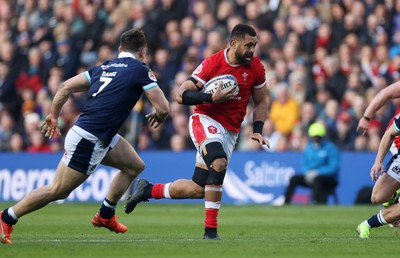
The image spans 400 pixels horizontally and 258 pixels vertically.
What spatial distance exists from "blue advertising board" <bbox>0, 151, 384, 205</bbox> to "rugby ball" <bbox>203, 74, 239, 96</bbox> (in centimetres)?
1014

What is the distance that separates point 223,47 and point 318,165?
4232mm

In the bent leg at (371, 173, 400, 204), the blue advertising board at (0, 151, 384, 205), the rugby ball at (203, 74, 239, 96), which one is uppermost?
the rugby ball at (203, 74, 239, 96)

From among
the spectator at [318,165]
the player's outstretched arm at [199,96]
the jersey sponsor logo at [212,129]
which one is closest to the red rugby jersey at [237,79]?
the jersey sponsor logo at [212,129]

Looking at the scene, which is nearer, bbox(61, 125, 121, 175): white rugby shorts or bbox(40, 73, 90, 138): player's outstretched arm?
bbox(61, 125, 121, 175): white rugby shorts

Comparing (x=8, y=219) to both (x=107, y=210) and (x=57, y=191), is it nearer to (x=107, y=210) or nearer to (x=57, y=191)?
(x=57, y=191)

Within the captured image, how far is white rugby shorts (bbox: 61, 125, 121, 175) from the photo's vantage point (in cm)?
1243

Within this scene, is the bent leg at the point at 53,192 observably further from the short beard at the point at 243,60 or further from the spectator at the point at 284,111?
the spectator at the point at 284,111

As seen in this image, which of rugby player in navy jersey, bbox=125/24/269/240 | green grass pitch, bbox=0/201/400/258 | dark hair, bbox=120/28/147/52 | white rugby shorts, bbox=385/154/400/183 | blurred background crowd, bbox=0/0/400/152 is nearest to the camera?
green grass pitch, bbox=0/201/400/258

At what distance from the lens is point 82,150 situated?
12484 mm

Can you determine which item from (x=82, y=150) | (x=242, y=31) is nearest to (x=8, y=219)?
(x=82, y=150)

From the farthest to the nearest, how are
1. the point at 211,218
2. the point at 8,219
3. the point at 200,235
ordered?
the point at 200,235, the point at 211,218, the point at 8,219

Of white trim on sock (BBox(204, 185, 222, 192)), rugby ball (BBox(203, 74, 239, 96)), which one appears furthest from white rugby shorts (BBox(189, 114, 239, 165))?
white trim on sock (BBox(204, 185, 222, 192))

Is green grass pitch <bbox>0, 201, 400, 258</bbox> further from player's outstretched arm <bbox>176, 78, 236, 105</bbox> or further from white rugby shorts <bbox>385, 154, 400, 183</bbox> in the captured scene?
player's outstretched arm <bbox>176, 78, 236, 105</bbox>

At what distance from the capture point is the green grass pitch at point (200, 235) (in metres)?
11.2
